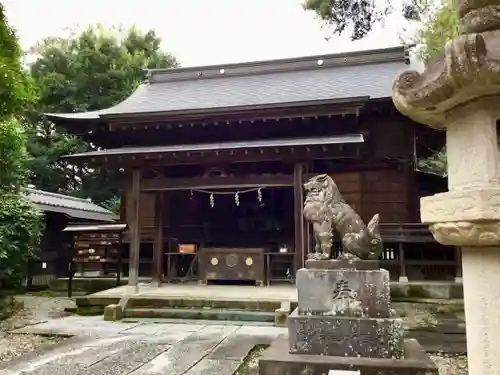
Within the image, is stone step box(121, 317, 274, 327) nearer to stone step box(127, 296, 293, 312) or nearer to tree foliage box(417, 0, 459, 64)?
stone step box(127, 296, 293, 312)

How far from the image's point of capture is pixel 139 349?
607 cm

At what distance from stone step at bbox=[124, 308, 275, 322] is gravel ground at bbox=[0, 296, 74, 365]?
182 centimetres

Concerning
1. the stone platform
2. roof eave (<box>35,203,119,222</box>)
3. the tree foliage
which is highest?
the tree foliage

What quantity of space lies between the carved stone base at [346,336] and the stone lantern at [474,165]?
2430 millimetres

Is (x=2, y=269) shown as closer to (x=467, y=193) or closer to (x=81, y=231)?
(x=81, y=231)

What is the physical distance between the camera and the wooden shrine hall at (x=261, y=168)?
10.0 metres

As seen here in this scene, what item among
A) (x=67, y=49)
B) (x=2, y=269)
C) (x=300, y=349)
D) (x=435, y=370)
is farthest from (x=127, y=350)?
(x=67, y=49)

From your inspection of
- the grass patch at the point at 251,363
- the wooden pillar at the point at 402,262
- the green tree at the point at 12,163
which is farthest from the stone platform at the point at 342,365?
the green tree at the point at 12,163

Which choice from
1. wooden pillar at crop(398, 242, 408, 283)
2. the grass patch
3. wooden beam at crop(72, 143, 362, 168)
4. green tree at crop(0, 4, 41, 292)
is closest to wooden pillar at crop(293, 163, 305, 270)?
wooden beam at crop(72, 143, 362, 168)

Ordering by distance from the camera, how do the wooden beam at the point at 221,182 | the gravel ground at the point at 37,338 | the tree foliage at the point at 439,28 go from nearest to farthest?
the gravel ground at the point at 37,338 < the tree foliage at the point at 439,28 < the wooden beam at the point at 221,182

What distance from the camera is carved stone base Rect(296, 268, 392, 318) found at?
4578mm

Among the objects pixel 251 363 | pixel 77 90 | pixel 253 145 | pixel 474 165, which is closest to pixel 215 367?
pixel 251 363

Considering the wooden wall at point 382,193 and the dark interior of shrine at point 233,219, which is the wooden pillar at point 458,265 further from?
the dark interior of shrine at point 233,219

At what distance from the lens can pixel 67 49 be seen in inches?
939
